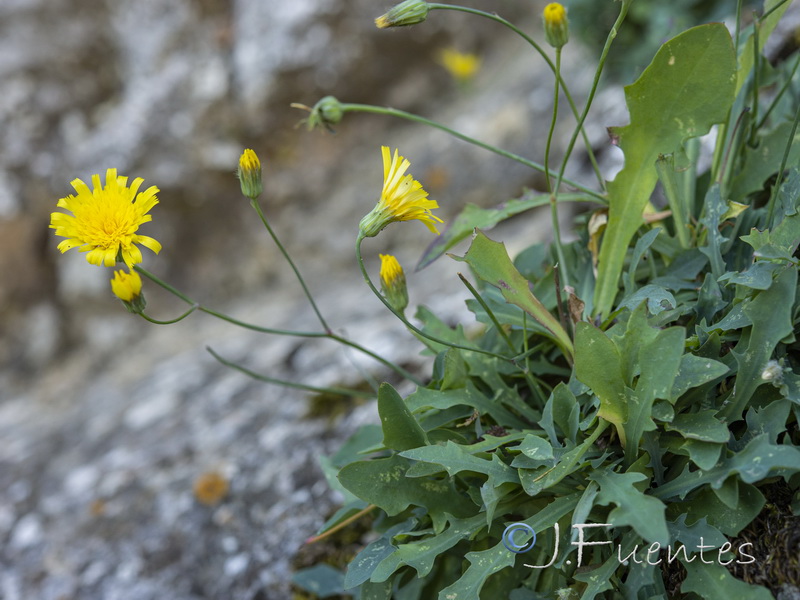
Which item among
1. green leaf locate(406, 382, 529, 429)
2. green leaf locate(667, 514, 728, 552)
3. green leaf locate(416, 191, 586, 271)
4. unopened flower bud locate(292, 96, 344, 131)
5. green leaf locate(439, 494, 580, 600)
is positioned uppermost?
unopened flower bud locate(292, 96, 344, 131)

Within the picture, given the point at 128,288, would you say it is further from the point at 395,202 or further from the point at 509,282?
the point at 509,282

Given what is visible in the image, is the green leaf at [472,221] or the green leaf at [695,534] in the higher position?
the green leaf at [472,221]

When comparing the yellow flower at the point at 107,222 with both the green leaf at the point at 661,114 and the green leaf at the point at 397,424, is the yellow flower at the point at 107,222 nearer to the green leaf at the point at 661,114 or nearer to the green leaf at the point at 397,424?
the green leaf at the point at 397,424

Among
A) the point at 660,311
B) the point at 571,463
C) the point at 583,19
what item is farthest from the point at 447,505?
the point at 583,19

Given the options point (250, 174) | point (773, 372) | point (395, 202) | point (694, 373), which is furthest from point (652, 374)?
point (250, 174)

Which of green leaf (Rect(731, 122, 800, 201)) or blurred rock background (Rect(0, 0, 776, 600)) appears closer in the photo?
green leaf (Rect(731, 122, 800, 201))

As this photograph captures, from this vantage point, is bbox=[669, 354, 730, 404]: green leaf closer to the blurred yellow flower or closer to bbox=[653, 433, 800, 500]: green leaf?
bbox=[653, 433, 800, 500]: green leaf

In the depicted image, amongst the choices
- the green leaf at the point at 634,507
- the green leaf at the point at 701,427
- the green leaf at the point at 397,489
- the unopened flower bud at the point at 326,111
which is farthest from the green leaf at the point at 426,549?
the unopened flower bud at the point at 326,111

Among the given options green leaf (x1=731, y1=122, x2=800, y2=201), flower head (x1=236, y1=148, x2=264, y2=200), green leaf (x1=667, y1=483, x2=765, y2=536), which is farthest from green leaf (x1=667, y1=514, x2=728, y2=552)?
flower head (x1=236, y1=148, x2=264, y2=200)
